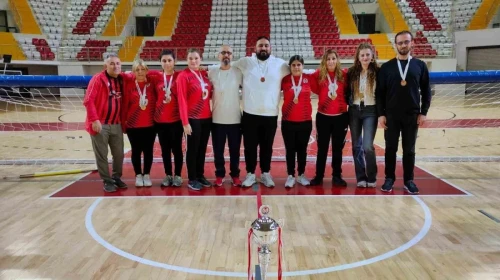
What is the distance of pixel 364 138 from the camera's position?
14.6ft

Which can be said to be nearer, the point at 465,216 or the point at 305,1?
the point at 465,216

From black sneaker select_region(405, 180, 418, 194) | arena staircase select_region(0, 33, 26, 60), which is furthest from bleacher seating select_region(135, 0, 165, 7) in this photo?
black sneaker select_region(405, 180, 418, 194)

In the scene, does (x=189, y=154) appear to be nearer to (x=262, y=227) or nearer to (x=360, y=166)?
(x=360, y=166)

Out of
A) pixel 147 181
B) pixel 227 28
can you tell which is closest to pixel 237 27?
pixel 227 28

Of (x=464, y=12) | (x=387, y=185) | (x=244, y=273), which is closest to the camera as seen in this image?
(x=244, y=273)

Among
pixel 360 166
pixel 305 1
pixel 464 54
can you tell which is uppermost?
pixel 305 1

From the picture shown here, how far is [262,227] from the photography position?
1669 millimetres

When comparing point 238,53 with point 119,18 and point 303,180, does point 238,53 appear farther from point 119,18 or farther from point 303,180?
point 303,180

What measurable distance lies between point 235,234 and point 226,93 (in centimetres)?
163

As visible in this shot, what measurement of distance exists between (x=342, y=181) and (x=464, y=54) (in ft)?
51.8

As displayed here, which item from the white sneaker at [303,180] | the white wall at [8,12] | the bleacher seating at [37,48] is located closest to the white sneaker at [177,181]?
the white sneaker at [303,180]

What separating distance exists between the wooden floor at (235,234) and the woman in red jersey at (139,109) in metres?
0.66

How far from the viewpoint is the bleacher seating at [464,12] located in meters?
18.6

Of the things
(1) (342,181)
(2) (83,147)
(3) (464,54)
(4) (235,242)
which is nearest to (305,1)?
(3) (464,54)
